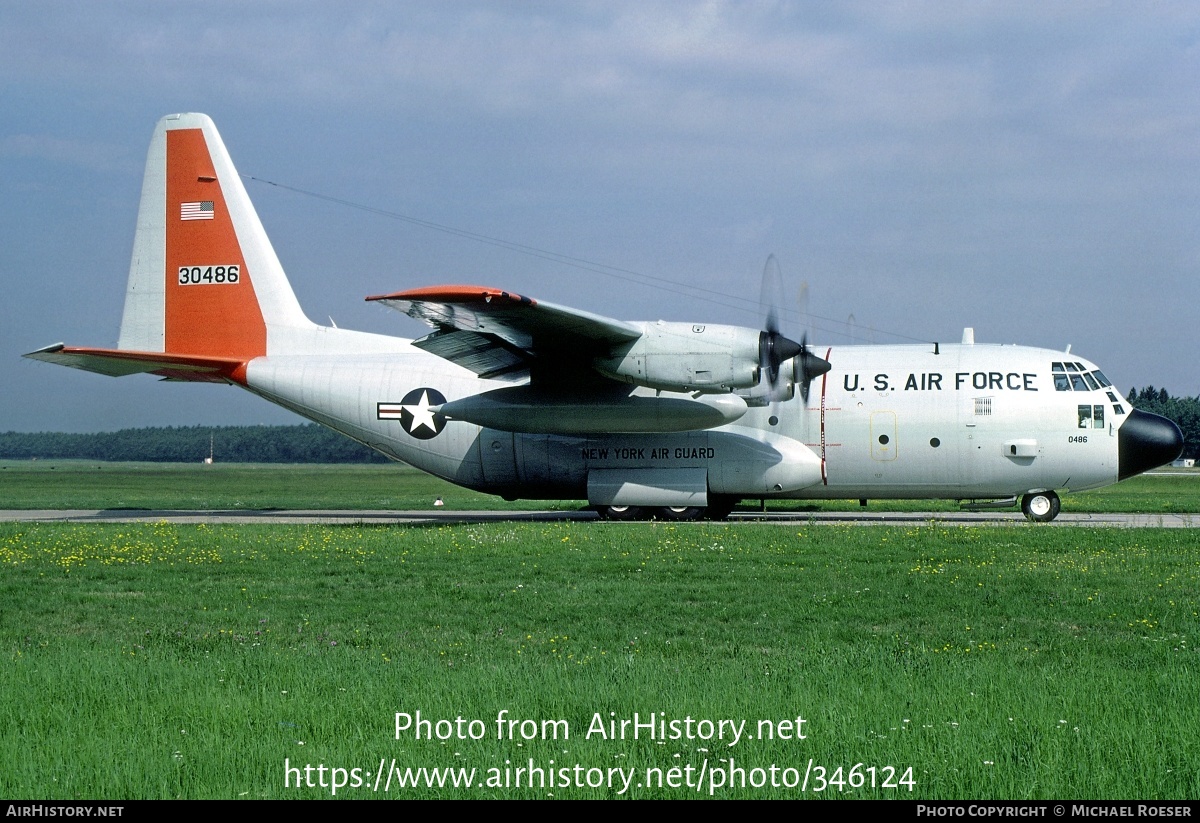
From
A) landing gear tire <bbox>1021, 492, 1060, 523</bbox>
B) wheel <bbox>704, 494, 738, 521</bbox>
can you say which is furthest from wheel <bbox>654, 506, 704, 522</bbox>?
landing gear tire <bbox>1021, 492, 1060, 523</bbox>

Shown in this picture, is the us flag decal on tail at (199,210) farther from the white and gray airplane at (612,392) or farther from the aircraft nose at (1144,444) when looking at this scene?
the aircraft nose at (1144,444)

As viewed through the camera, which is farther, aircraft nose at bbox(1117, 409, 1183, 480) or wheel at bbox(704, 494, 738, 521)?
wheel at bbox(704, 494, 738, 521)

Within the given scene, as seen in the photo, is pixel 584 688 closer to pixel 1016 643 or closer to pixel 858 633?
pixel 858 633

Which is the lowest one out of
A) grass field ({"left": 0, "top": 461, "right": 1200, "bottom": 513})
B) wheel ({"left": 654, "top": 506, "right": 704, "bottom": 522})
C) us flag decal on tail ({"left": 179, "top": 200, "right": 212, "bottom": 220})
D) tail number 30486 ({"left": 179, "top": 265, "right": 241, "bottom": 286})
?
grass field ({"left": 0, "top": 461, "right": 1200, "bottom": 513})

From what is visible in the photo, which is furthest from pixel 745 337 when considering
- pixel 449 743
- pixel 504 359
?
pixel 449 743

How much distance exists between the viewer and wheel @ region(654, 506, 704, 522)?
74.6 feet

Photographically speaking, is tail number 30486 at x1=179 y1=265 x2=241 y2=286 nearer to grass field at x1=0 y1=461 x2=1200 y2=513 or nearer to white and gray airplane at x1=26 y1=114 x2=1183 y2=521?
white and gray airplane at x1=26 y1=114 x2=1183 y2=521

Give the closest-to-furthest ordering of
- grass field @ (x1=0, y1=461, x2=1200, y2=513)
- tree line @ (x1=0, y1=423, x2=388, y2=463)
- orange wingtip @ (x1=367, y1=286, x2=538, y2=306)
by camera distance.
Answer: orange wingtip @ (x1=367, y1=286, x2=538, y2=306) → grass field @ (x1=0, y1=461, x2=1200, y2=513) → tree line @ (x1=0, y1=423, x2=388, y2=463)

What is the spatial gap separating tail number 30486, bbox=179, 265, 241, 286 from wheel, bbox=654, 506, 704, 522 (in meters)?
11.0

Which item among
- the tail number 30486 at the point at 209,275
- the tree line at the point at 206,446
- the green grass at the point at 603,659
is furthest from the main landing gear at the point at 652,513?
the tree line at the point at 206,446

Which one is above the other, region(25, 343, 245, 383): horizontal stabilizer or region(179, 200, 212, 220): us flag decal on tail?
region(179, 200, 212, 220): us flag decal on tail

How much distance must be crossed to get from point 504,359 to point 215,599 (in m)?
10.1

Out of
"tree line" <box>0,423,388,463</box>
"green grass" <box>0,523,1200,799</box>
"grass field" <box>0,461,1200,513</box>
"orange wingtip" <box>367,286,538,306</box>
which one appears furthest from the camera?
"tree line" <box>0,423,388,463</box>

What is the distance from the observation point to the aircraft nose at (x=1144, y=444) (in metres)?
21.3
